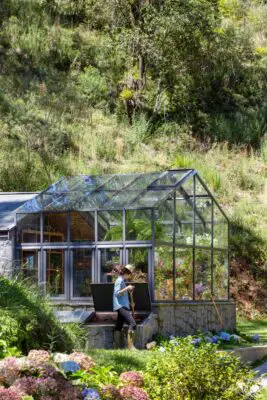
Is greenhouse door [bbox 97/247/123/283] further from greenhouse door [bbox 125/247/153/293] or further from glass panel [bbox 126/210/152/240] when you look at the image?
glass panel [bbox 126/210/152/240]

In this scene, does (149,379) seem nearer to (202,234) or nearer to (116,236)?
(116,236)

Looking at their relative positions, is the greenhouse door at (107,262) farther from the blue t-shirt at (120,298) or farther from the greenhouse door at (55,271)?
the blue t-shirt at (120,298)

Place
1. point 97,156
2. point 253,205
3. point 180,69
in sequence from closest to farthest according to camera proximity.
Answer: point 253,205 < point 97,156 < point 180,69

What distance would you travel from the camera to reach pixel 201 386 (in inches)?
A: 284

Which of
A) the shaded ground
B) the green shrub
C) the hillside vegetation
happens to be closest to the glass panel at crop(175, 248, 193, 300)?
the shaded ground

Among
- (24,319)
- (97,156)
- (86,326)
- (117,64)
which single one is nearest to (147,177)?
(86,326)

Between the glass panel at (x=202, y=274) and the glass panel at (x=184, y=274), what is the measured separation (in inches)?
11.0

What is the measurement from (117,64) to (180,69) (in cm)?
343

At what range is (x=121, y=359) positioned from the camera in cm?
1113

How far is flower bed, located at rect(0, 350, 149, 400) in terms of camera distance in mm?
6680

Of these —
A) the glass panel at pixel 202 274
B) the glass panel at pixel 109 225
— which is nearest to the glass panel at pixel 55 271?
the glass panel at pixel 109 225

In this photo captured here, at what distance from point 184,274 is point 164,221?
4.18ft

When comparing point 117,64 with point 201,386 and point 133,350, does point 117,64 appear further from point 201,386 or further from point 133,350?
point 201,386

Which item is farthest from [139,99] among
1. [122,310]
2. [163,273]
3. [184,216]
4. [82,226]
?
[122,310]
